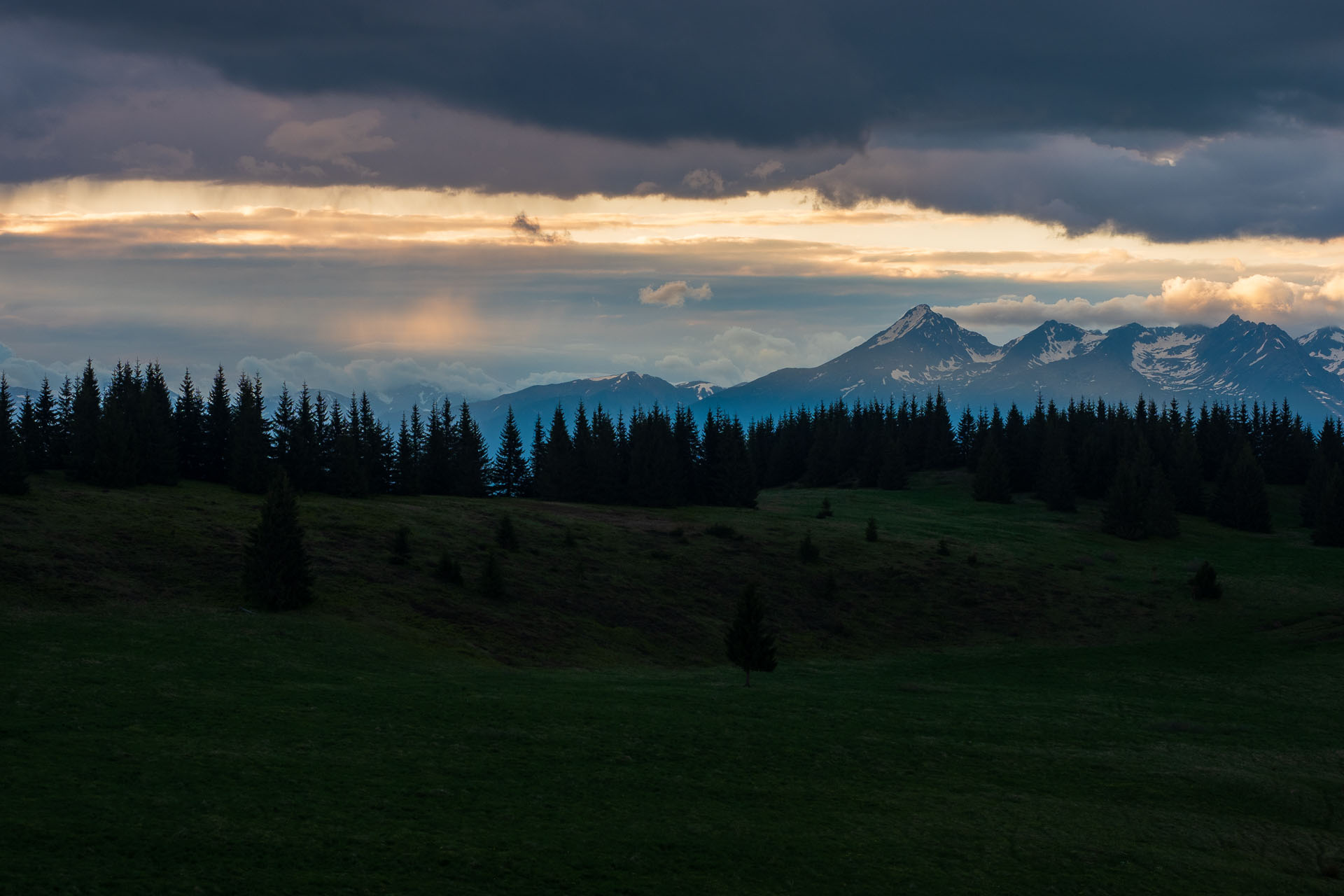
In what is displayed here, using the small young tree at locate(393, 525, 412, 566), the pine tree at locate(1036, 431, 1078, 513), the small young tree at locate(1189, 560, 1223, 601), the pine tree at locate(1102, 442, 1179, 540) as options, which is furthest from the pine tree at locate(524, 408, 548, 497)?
the small young tree at locate(1189, 560, 1223, 601)

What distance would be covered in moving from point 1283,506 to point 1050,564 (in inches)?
3170

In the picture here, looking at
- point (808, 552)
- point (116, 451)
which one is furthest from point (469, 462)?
point (808, 552)

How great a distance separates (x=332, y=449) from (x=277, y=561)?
55.1 metres

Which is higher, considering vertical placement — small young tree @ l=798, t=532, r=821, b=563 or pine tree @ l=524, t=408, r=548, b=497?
pine tree @ l=524, t=408, r=548, b=497

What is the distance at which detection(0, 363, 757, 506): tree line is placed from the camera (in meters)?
90.8

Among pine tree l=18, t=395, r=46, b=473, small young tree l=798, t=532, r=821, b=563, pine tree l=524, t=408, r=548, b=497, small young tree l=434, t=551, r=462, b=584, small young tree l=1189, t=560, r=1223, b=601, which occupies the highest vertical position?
pine tree l=18, t=395, r=46, b=473

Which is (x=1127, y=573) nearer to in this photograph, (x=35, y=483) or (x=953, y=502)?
(x=953, y=502)

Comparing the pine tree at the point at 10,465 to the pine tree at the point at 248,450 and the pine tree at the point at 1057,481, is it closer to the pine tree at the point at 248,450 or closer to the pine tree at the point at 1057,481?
the pine tree at the point at 248,450

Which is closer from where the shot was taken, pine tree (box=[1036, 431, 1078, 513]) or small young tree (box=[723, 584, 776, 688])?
small young tree (box=[723, 584, 776, 688])

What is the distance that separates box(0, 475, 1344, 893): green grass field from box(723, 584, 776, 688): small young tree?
161 cm

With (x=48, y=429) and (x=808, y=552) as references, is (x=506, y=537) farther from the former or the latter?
(x=48, y=429)

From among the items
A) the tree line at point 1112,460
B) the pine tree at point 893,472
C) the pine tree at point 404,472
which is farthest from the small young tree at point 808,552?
the pine tree at point 893,472

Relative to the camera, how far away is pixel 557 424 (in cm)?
13725

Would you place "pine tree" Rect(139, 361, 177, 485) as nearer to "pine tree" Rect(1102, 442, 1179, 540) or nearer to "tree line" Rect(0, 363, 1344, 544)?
"tree line" Rect(0, 363, 1344, 544)
